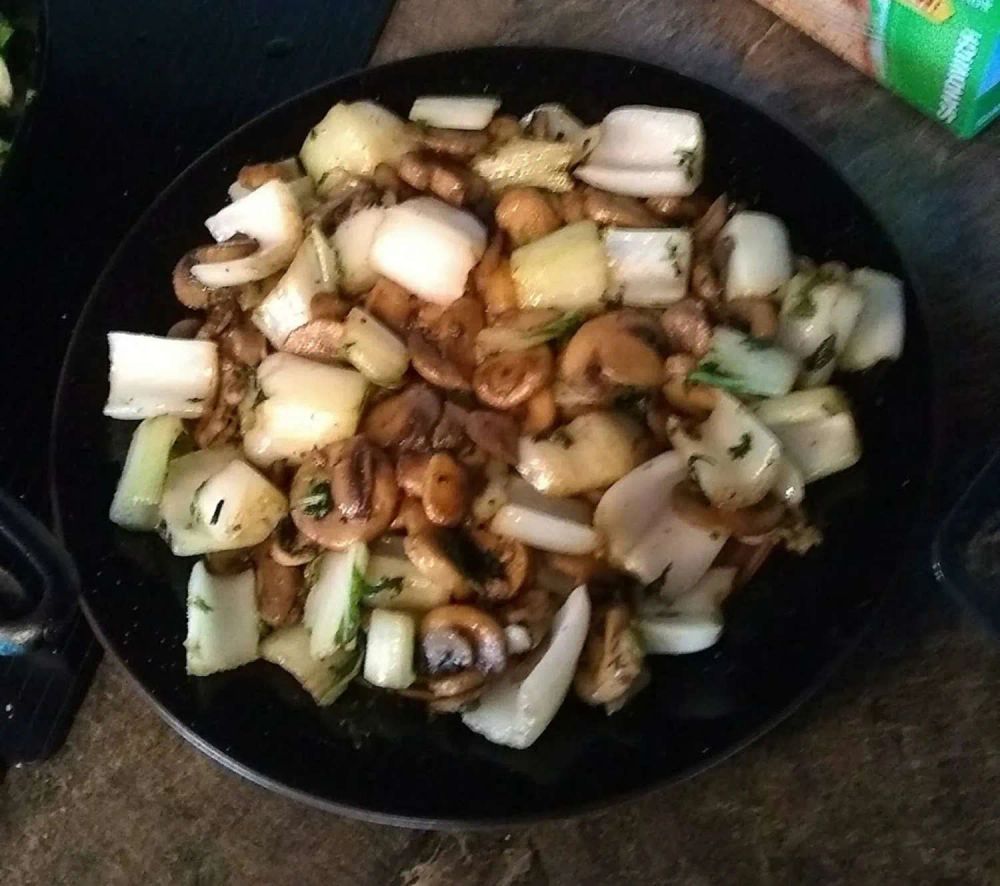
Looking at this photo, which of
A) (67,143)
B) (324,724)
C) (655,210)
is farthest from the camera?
(67,143)

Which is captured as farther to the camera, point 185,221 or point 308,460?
point 185,221

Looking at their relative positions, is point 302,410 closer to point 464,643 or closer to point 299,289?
point 299,289

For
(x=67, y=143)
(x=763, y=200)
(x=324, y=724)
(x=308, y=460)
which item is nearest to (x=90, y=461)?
(x=308, y=460)

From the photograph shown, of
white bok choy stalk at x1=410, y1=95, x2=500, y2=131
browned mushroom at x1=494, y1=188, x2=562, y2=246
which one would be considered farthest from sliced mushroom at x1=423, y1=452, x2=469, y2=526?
white bok choy stalk at x1=410, y1=95, x2=500, y2=131

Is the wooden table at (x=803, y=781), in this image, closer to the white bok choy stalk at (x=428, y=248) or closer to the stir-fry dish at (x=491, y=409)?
the stir-fry dish at (x=491, y=409)

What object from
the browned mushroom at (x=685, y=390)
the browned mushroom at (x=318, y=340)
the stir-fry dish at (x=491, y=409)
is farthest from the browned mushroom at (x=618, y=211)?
the browned mushroom at (x=318, y=340)

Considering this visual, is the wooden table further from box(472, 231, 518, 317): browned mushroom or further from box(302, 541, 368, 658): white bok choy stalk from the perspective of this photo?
box(472, 231, 518, 317): browned mushroom

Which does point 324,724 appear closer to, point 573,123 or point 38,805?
point 38,805
